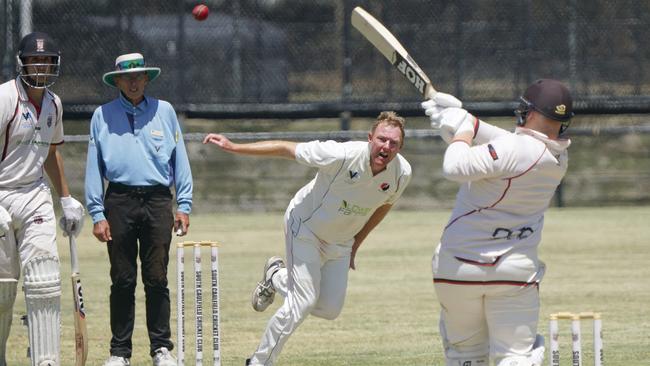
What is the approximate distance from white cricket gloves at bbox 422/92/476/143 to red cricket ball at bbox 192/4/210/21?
32.1 ft

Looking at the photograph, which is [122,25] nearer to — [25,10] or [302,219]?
[25,10]

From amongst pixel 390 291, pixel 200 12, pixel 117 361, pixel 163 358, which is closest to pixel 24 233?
pixel 117 361

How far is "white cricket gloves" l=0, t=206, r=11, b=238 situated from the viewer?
6707 mm

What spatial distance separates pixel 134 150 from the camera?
759cm

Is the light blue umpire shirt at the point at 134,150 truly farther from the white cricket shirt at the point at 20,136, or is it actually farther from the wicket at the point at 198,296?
the wicket at the point at 198,296

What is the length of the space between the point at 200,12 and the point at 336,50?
180 centimetres

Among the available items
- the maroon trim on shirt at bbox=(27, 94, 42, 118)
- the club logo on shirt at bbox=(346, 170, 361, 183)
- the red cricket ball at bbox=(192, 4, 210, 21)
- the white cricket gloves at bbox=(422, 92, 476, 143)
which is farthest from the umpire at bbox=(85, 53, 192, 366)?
the red cricket ball at bbox=(192, 4, 210, 21)

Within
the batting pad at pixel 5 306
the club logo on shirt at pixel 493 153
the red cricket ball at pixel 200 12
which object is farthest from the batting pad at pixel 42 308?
the red cricket ball at pixel 200 12

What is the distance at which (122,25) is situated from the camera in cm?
1553

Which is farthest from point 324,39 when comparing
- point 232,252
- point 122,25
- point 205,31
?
point 232,252

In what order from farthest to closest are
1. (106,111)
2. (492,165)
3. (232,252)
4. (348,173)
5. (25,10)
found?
(25,10)
(232,252)
(106,111)
(348,173)
(492,165)

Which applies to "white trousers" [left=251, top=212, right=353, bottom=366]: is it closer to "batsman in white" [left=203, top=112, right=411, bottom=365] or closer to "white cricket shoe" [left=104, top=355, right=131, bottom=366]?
"batsman in white" [left=203, top=112, right=411, bottom=365]

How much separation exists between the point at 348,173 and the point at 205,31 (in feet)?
29.8

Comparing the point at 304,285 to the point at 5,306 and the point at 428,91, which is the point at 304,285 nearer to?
the point at 428,91
